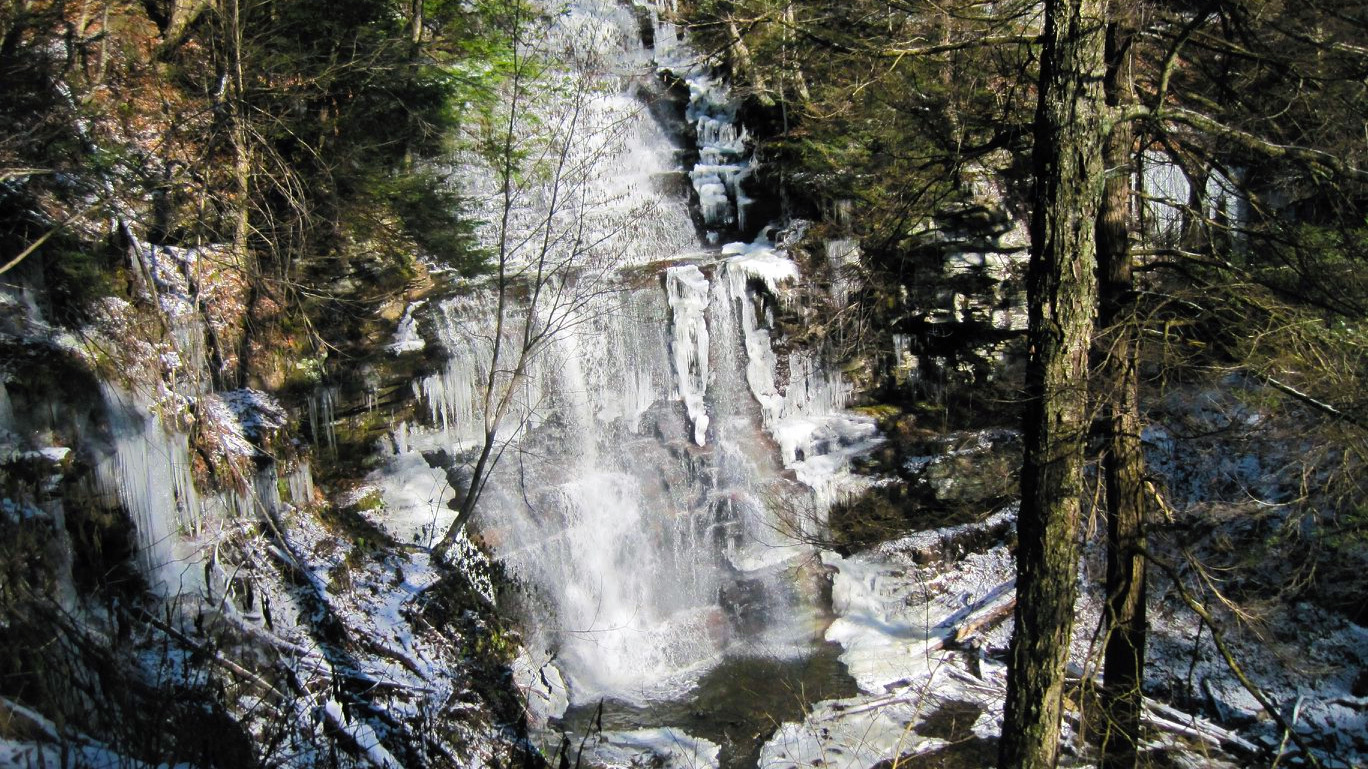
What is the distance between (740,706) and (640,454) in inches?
112

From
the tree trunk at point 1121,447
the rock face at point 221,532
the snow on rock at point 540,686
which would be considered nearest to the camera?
the tree trunk at point 1121,447

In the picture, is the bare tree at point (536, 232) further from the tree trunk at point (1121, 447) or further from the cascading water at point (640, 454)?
the tree trunk at point (1121, 447)

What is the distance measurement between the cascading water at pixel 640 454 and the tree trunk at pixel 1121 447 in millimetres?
3195

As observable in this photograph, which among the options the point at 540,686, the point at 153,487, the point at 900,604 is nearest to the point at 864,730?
the point at 900,604

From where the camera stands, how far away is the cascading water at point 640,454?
8445 mm

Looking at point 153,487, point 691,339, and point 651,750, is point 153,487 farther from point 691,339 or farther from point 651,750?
point 691,339

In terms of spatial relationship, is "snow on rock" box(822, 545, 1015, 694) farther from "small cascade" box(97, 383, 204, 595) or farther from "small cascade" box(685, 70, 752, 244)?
"small cascade" box(97, 383, 204, 595)

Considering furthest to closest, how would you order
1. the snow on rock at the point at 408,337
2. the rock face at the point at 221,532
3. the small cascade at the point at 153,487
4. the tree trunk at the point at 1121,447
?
the snow on rock at the point at 408,337 < the small cascade at the point at 153,487 < the rock face at the point at 221,532 < the tree trunk at the point at 1121,447

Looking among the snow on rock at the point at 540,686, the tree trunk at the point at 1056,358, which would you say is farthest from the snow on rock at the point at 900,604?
the tree trunk at the point at 1056,358

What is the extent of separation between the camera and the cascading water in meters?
8.45

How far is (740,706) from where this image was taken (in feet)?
24.6

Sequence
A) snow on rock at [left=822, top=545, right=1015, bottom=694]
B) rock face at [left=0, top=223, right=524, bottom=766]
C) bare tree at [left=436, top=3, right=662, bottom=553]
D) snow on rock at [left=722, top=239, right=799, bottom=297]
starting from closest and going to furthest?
rock face at [left=0, top=223, right=524, bottom=766], snow on rock at [left=822, top=545, right=1015, bottom=694], bare tree at [left=436, top=3, right=662, bottom=553], snow on rock at [left=722, top=239, right=799, bottom=297]

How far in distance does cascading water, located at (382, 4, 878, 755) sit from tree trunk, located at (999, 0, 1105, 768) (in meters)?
4.00

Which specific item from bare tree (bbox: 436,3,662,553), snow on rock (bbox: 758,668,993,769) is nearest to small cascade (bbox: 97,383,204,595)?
bare tree (bbox: 436,3,662,553)
